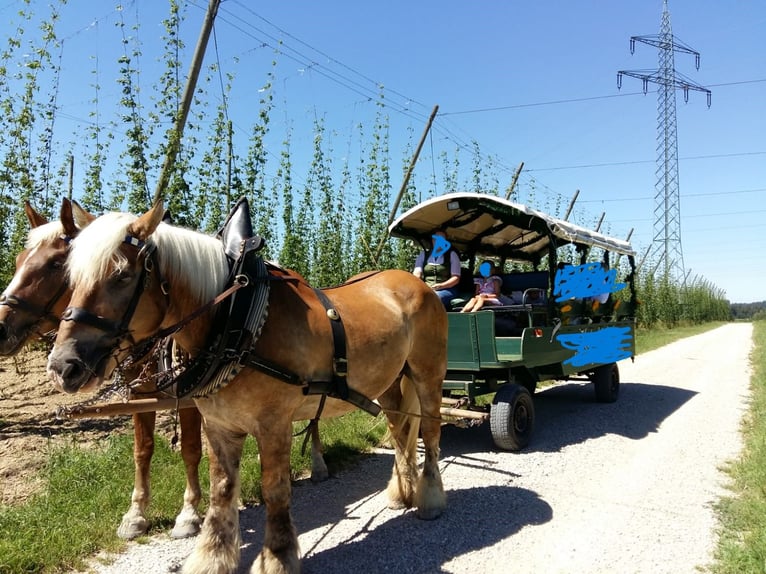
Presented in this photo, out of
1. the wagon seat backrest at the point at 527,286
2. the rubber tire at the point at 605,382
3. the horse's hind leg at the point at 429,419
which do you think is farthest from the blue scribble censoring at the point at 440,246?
the rubber tire at the point at 605,382

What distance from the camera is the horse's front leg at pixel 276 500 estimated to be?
2.62 meters

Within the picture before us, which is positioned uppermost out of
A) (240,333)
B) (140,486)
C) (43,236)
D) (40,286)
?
(43,236)

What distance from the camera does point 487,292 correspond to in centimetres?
624

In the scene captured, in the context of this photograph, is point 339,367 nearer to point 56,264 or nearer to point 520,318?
point 56,264

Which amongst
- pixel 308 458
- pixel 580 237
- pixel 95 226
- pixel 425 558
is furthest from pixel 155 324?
pixel 580 237

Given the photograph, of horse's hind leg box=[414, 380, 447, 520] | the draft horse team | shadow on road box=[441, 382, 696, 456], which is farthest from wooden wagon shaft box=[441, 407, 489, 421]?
the draft horse team

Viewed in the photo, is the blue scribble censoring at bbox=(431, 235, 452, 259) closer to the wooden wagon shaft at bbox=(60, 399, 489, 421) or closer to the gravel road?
the gravel road

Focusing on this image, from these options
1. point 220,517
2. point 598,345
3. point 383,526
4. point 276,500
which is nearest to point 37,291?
point 220,517

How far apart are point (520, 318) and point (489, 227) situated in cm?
144

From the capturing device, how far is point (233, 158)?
6066 millimetres

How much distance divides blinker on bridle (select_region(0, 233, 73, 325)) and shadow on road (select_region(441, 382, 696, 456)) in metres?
3.89

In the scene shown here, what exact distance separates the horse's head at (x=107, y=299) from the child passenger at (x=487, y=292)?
3941 mm

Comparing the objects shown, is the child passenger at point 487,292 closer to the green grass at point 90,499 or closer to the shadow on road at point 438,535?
the green grass at point 90,499

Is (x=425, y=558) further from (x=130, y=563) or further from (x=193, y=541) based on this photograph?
(x=130, y=563)
